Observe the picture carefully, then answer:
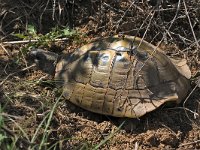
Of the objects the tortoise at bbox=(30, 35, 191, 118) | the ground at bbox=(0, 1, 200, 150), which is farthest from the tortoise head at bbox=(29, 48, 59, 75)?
the tortoise at bbox=(30, 35, 191, 118)

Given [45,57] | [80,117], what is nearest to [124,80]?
[80,117]

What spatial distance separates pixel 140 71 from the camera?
457 cm

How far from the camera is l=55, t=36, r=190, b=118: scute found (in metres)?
4.57

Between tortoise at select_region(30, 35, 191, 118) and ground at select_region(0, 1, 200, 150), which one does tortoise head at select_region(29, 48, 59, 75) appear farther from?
tortoise at select_region(30, 35, 191, 118)

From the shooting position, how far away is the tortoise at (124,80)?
15.0 feet

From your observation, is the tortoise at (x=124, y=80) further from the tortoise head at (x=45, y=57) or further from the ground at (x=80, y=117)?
the tortoise head at (x=45, y=57)

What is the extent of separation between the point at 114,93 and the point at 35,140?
927 mm

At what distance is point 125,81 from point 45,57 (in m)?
0.92

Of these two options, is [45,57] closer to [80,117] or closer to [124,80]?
[80,117]

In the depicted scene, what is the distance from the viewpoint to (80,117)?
4.66 metres

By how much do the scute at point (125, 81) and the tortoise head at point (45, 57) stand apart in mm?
403

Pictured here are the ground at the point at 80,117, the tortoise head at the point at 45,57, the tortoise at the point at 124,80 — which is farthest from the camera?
the tortoise head at the point at 45,57

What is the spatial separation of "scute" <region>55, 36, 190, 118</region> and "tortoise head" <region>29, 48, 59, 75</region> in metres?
0.40

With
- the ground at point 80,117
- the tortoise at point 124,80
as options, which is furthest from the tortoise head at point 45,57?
the tortoise at point 124,80
